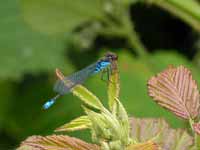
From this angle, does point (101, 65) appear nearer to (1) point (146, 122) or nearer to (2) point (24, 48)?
(1) point (146, 122)

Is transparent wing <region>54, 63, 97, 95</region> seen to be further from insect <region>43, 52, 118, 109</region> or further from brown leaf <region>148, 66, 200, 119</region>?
brown leaf <region>148, 66, 200, 119</region>

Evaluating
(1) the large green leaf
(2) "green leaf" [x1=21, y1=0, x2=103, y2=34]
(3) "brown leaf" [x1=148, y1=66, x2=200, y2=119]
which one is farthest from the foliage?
(1) the large green leaf

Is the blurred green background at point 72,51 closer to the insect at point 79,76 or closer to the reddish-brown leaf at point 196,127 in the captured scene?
the insect at point 79,76

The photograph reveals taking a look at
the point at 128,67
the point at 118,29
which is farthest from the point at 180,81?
the point at 128,67

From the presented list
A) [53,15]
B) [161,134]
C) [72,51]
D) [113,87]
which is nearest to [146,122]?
[161,134]

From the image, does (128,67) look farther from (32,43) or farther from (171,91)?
(171,91)
